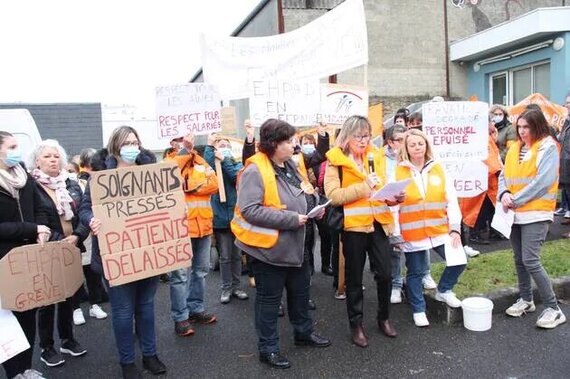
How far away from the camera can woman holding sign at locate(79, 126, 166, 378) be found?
3627mm

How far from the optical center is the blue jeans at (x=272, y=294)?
3.81 meters

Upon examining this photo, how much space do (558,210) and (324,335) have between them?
22.4 ft

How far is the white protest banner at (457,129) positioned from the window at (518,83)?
9.59 meters

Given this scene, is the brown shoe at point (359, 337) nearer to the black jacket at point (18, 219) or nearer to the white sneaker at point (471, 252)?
the black jacket at point (18, 219)

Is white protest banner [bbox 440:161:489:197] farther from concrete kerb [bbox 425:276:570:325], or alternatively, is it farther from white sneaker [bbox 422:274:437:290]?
concrete kerb [bbox 425:276:570:325]

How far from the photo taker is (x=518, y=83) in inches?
598

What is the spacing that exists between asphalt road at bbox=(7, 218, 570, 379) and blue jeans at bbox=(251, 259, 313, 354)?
26 centimetres

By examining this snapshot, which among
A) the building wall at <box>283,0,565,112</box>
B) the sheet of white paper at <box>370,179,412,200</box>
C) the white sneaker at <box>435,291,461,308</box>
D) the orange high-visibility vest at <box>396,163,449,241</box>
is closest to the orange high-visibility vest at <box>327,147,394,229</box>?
the sheet of white paper at <box>370,179,412,200</box>

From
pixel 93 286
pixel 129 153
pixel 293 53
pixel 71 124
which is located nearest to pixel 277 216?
pixel 129 153

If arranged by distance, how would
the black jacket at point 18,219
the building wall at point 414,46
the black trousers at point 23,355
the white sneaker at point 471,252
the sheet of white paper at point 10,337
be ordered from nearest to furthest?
the sheet of white paper at point 10,337 < the black jacket at point 18,219 < the black trousers at point 23,355 < the white sneaker at point 471,252 < the building wall at point 414,46

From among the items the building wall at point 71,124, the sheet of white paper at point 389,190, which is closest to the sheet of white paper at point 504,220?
the sheet of white paper at point 389,190

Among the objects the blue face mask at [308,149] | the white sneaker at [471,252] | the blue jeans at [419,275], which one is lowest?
the white sneaker at [471,252]

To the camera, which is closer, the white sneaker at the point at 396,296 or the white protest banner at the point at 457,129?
the white sneaker at the point at 396,296

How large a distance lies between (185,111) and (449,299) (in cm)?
311
